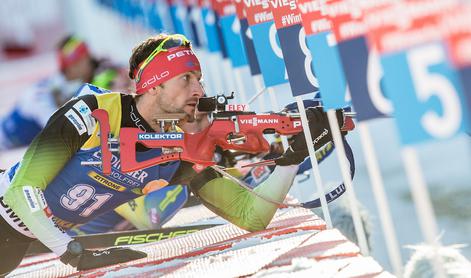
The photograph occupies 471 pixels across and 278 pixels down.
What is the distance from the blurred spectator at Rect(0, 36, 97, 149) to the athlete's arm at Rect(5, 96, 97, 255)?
6.86 metres

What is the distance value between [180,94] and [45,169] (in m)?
0.79

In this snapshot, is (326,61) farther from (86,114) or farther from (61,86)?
(61,86)

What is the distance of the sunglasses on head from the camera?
19.7ft

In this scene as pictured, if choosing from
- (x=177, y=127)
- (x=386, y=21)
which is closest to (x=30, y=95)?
(x=177, y=127)

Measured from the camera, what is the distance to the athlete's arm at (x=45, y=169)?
5664 millimetres

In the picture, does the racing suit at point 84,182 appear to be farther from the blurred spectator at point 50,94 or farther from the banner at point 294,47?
the blurred spectator at point 50,94

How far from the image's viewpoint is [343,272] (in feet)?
14.7

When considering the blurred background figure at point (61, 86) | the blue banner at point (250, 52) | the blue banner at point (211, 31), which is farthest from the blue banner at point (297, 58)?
the blurred background figure at point (61, 86)

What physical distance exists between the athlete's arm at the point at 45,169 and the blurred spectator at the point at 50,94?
270 inches

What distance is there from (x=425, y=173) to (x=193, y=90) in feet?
13.0

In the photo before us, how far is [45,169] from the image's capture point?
576cm

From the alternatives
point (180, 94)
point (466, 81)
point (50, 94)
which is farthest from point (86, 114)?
point (50, 94)

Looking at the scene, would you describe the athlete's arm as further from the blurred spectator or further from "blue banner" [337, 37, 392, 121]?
the blurred spectator

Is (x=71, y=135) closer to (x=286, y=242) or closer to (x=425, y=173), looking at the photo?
(x=286, y=242)
